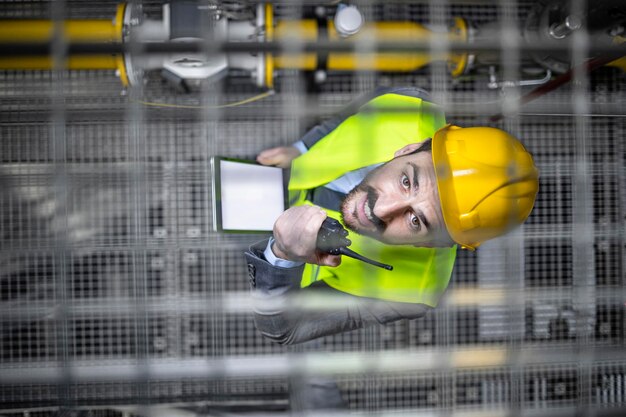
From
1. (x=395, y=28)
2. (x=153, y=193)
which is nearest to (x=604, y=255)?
(x=395, y=28)

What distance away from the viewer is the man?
894 millimetres

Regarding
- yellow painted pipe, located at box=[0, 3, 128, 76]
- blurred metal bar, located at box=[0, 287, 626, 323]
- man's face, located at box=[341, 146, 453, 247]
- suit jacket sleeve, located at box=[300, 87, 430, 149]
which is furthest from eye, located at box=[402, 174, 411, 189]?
yellow painted pipe, located at box=[0, 3, 128, 76]

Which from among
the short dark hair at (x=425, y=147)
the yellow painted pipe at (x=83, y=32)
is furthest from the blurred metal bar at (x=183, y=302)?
the yellow painted pipe at (x=83, y=32)

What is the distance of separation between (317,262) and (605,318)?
1467mm

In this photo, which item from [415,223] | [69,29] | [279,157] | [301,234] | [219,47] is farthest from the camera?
[69,29]

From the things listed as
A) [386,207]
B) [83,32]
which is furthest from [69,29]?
[386,207]

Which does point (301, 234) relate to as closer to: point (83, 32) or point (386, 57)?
point (386, 57)

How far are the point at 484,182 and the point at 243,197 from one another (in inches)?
20.3

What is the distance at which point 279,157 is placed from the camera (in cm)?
131

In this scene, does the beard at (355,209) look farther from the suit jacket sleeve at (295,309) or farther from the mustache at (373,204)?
the suit jacket sleeve at (295,309)

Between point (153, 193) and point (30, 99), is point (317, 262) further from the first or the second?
point (30, 99)

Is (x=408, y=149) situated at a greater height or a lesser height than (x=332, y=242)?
→ greater

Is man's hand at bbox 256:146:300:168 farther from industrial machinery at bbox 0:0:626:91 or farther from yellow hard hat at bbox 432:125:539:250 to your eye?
yellow hard hat at bbox 432:125:539:250

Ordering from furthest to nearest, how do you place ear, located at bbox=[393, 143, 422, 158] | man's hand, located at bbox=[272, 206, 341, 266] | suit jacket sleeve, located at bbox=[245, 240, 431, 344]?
1. ear, located at bbox=[393, 143, 422, 158]
2. suit jacket sleeve, located at bbox=[245, 240, 431, 344]
3. man's hand, located at bbox=[272, 206, 341, 266]
